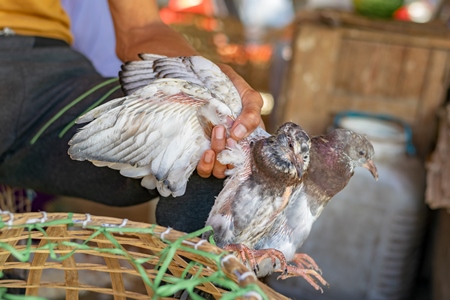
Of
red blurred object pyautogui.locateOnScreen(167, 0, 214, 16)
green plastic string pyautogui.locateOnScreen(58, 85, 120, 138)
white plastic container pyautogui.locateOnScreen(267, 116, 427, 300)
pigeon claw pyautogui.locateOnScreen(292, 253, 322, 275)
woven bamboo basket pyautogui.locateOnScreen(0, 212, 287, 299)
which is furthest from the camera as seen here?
red blurred object pyautogui.locateOnScreen(167, 0, 214, 16)

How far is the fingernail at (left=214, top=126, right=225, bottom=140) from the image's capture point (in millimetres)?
794

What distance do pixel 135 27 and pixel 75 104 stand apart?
193 mm

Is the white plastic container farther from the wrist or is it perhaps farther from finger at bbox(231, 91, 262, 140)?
finger at bbox(231, 91, 262, 140)

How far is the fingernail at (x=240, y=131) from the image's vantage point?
790 millimetres

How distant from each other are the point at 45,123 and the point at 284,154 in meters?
0.50

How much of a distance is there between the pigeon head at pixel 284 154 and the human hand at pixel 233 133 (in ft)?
0.10

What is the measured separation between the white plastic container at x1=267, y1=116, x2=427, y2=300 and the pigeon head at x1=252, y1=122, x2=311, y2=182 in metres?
1.11

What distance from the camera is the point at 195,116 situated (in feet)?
2.68

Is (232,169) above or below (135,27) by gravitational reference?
below

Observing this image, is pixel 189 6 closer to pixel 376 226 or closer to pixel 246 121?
pixel 376 226

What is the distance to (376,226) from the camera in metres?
1.90

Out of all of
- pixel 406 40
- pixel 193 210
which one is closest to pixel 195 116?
pixel 193 210

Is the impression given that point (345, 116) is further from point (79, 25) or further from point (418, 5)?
point (418, 5)

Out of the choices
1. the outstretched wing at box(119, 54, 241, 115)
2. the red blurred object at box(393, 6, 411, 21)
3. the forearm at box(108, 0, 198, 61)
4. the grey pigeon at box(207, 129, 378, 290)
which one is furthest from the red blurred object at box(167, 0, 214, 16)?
the grey pigeon at box(207, 129, 378, 290)
